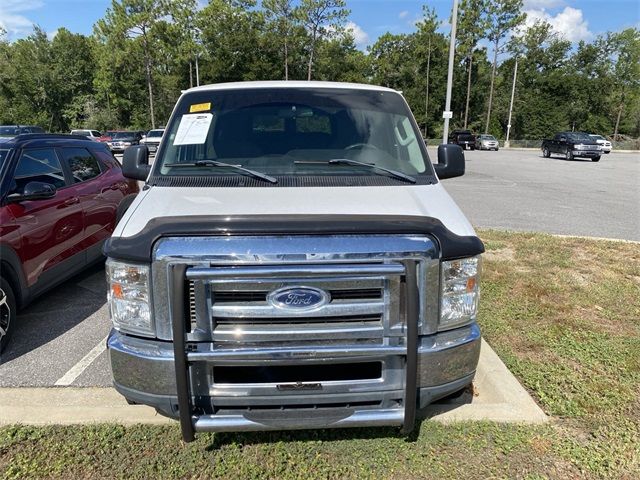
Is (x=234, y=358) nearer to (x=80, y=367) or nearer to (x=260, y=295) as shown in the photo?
(x=260, y=295)

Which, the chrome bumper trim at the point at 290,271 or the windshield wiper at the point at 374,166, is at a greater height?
the windshield wiper at the point at 374,166

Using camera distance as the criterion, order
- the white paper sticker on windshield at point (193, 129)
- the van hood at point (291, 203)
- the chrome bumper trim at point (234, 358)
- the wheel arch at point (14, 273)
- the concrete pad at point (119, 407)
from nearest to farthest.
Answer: the chrome bumper trim at point (234, 358), the van hood at point (291, 203), the concrete pad at point (119, 407), the white paper sticker on windshield at point (193, 129), the wheel arch at point (14, 273)

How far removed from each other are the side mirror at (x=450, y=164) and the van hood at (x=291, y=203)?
0.84m

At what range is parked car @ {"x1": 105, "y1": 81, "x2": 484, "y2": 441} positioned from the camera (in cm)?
227

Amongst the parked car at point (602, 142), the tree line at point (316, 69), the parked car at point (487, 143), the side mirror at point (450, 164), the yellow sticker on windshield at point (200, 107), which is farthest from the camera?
the tree line at point (316, 69)

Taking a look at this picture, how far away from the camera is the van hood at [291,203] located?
8.09ft

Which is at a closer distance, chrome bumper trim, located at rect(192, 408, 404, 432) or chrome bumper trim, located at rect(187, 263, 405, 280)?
chrome bumper trim, located at rect(187, 263, 405, 280)

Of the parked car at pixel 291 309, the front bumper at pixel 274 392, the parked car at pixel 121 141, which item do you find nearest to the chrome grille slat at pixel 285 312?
the parked car at pixel 291 309

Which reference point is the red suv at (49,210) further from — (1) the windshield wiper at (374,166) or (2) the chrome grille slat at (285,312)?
(1) the windshield wiper at (374,166)

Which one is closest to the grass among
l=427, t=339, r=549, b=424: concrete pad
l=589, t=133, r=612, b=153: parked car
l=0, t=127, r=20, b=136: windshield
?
l=427, t=339, r=549, b=424: concrete pad

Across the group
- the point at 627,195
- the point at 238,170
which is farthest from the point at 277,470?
the point at 627,195

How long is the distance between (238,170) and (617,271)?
5230mm

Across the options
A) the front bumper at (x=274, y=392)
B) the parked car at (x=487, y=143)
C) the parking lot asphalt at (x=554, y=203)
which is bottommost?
the parked car at (x=487, y=143)

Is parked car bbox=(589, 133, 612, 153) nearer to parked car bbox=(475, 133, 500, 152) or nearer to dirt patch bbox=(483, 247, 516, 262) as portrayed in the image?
parked car bbox=(475, 133, 500, 152)
